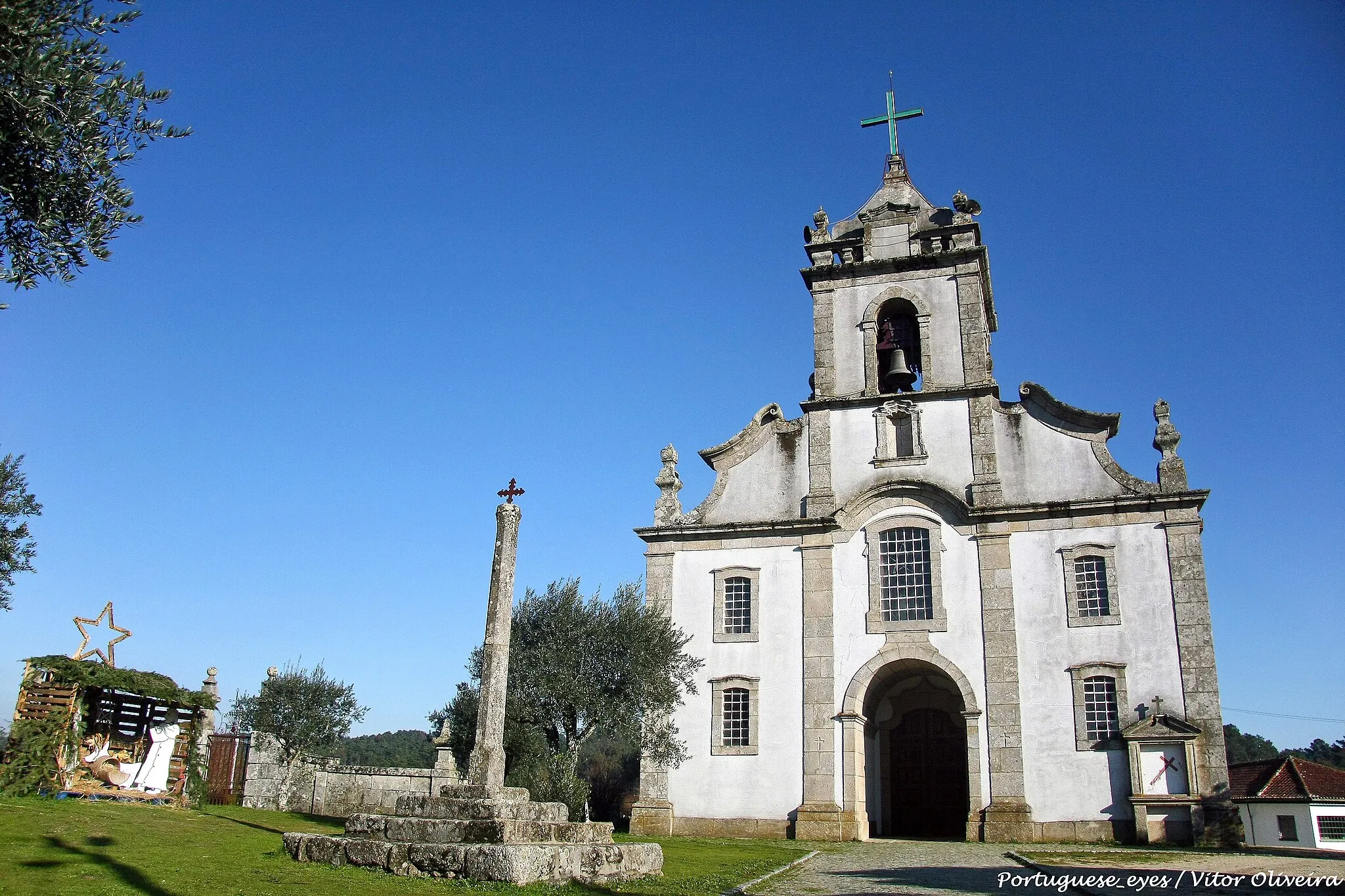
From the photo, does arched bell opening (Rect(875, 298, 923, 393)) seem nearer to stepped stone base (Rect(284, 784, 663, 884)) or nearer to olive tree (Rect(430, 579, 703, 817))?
olive tree (Rect(430, 579, 703, 817))

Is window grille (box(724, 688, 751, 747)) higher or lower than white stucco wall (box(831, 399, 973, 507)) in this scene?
lower

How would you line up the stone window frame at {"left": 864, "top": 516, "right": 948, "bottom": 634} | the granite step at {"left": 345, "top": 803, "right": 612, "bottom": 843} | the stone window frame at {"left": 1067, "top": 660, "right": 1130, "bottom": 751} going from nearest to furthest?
the granite step at {"left": 345, "top": 803, "right": 612, "bottom": 843} → the stone window frame at {"left": 1067, "top": 660, "right": 1130, "bottom": 751} → the stone window frame at {"left": 864, "top": 516, "right": 948, "bottom": 634}

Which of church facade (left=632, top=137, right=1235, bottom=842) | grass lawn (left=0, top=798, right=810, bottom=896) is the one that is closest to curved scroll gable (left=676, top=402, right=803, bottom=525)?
church facade (left=632, top=137, right=1235, bottom=842)

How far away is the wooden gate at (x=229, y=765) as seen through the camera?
24422 mm

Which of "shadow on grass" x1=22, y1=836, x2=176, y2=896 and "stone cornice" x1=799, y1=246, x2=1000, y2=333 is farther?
"stone cornice" x1=799, y1=246, x2=1000, y2=333

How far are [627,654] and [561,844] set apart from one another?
1165 centimetres

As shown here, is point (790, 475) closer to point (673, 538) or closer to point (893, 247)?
point (673, 538)

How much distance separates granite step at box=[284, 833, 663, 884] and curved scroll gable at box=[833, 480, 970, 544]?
13948mm

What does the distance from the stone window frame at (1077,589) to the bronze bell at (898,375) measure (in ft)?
20.2

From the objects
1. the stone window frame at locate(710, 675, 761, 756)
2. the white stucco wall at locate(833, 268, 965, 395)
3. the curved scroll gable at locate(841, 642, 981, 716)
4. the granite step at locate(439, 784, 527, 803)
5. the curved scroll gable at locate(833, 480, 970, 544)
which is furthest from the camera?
the white stucco wall at locate(833, 268, 965, 395)

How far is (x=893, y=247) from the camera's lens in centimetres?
2770

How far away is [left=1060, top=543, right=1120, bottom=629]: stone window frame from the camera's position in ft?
74.5

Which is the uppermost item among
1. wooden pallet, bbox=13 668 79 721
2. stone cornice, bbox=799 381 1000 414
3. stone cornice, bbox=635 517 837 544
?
stone cornice, bbox=799 381 1000 414

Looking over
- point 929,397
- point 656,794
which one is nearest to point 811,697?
point 656,794
